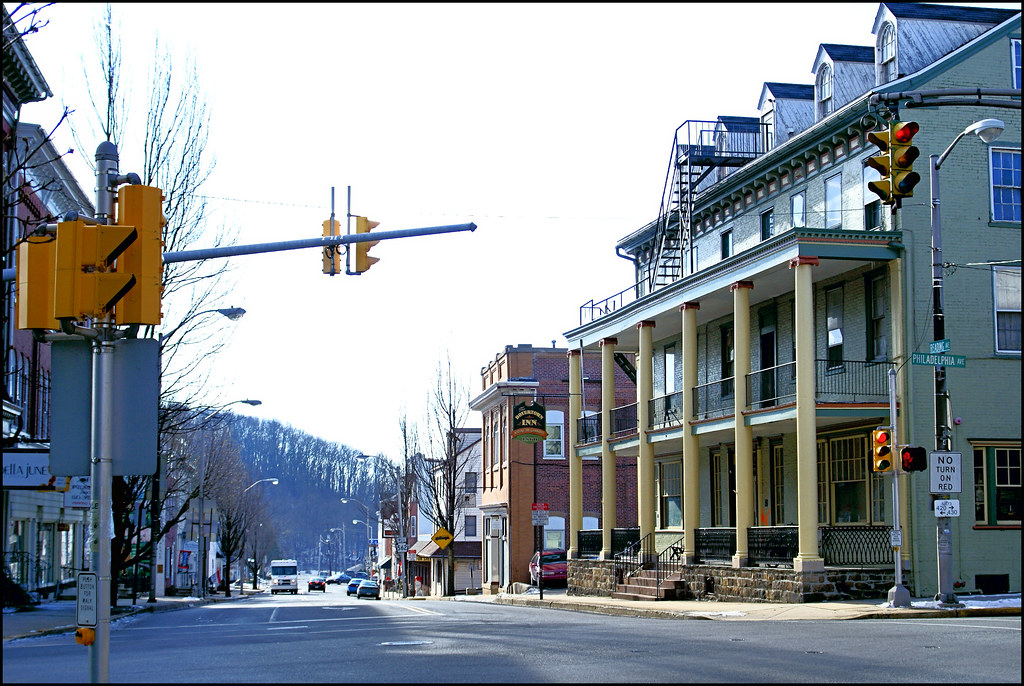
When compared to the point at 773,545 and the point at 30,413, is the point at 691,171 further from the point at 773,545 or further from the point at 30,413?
the point at 30,413

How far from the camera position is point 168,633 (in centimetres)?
2052

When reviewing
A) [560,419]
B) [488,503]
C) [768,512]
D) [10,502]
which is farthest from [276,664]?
[488,503]

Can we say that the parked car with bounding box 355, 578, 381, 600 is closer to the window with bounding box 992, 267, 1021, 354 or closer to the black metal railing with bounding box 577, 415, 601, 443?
the black metal railing with bounding box 577, 415, 601, 443

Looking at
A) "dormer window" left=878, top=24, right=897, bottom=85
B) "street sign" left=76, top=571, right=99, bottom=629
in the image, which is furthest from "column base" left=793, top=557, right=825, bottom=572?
"street sign" left=76, top=571, right=99, bottom=629

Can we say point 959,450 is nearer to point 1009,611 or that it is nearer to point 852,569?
point 852,569

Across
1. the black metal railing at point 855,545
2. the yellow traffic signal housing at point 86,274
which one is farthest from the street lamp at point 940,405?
the yellow traffic signal housing at point 86,274

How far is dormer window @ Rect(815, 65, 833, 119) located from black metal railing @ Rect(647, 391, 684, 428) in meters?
8.96

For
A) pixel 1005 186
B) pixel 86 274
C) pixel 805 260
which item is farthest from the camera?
pixel 1005 186

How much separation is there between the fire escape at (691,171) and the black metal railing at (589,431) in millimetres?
5646

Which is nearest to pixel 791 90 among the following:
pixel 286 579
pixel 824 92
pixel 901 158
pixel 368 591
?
pixel 824 92

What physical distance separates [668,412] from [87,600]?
27798mm

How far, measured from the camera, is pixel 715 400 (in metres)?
34.6

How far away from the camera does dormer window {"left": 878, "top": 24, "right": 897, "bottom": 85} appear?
28.2m

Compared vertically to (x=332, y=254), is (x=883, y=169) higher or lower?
higher
